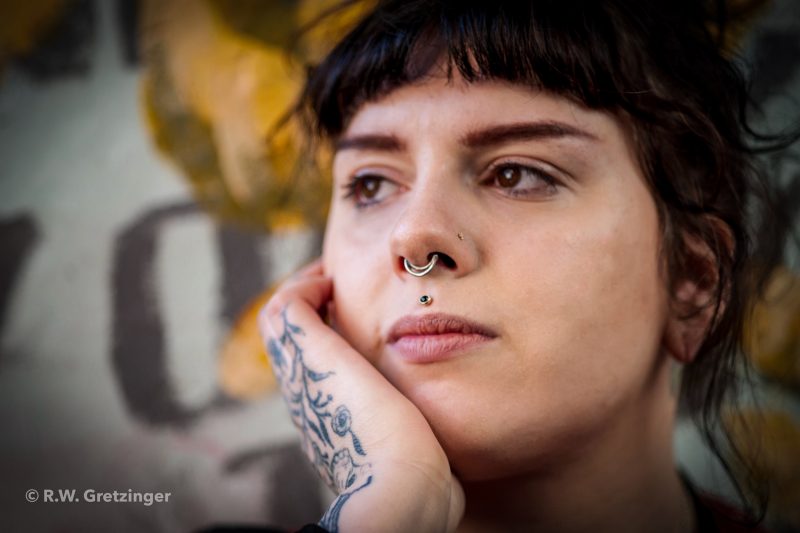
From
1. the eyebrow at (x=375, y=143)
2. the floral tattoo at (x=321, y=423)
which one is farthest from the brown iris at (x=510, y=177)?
the floral tattoo at (x=321, y=423)

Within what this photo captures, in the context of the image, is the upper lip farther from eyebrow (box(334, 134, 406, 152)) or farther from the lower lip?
eyebrow (box(334, 134, 406, 152))

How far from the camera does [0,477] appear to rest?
91.4 inches

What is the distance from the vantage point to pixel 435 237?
1346 millimetres

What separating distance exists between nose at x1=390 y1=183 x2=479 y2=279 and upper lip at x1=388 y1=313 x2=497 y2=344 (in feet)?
0.31

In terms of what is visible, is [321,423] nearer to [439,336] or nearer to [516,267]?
[439,336]

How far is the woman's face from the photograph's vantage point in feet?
4.46

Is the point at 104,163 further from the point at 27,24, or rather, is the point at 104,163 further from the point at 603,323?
the point at 603,323

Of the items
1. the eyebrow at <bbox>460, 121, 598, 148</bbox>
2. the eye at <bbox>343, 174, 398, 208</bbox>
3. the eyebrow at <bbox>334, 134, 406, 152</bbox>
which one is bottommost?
the eyebrow at <bbox>460, 121, 598, 148</bbox>

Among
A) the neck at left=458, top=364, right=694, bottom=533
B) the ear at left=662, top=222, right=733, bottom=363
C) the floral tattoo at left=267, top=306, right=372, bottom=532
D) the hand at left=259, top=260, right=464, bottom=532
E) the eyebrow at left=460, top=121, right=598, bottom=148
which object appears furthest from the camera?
the ear at left=662, top=222, right=733, bottom=363

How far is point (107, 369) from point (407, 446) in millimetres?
1613

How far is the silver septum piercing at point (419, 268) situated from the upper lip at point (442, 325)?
94mm

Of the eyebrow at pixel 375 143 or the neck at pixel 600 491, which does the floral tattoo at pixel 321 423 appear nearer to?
the neck at pixel 600 491

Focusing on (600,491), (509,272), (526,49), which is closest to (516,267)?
(509,272)

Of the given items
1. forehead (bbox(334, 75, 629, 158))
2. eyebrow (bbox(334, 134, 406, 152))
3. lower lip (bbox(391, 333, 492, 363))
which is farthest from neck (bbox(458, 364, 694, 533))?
eyebrow (bbox(334, 134, 406, 152))
